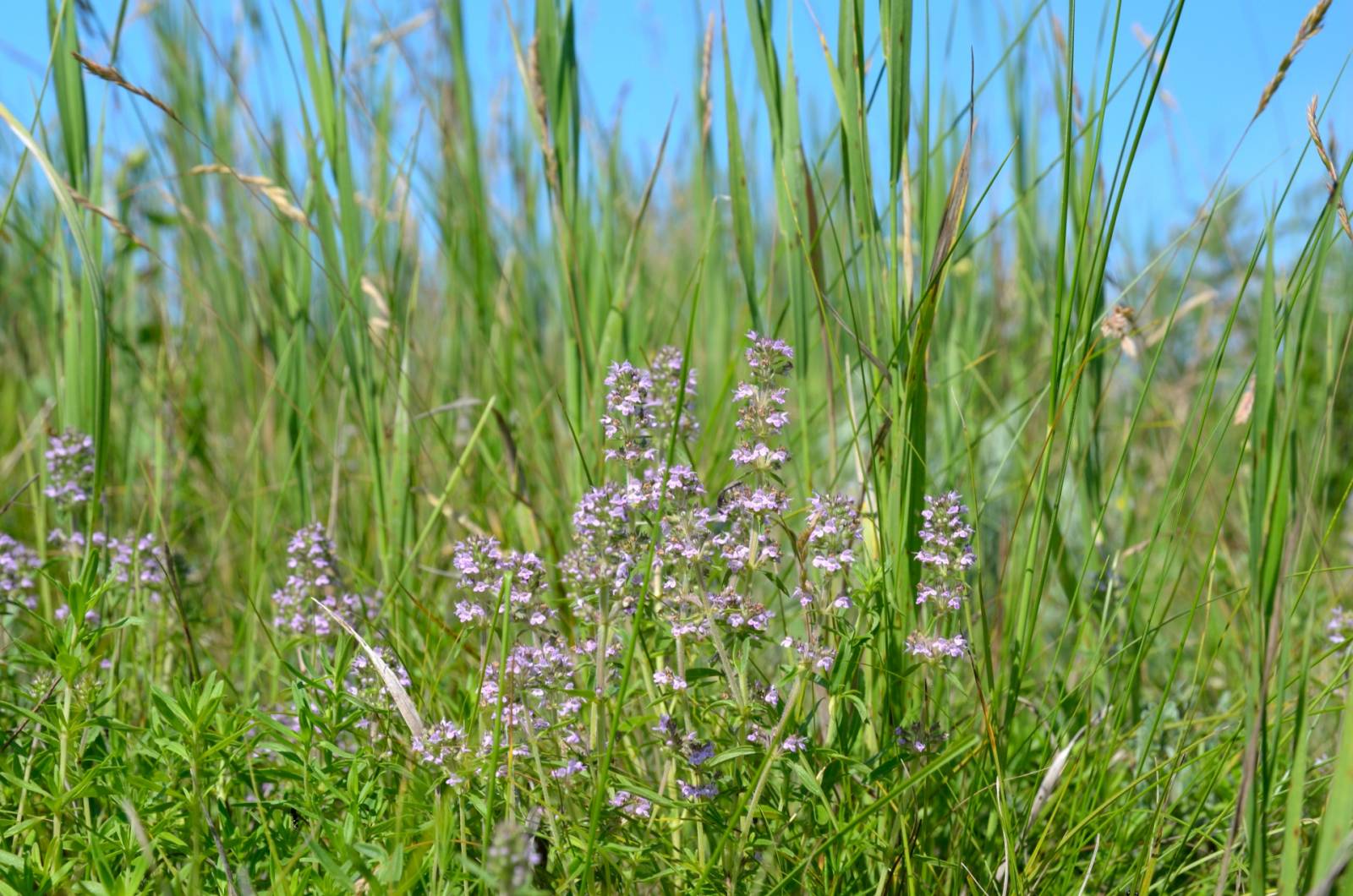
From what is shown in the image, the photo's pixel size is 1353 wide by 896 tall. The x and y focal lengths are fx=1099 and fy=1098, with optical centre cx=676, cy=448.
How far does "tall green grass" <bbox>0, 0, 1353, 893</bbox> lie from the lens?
143 cm

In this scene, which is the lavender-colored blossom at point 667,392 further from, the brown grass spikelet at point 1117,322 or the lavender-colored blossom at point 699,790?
the brown grass spikelet at point 1117,322

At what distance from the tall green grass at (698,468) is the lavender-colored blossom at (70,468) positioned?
0.41 feet

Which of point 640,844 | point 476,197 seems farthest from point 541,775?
point 476,197

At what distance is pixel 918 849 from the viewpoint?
158cm

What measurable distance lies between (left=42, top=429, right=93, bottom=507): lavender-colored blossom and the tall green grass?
0.41 feet

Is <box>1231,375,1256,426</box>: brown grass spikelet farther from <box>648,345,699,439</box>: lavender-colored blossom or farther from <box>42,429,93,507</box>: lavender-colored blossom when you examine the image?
<box>42,429,93,507</box>: lavender-colored blossom

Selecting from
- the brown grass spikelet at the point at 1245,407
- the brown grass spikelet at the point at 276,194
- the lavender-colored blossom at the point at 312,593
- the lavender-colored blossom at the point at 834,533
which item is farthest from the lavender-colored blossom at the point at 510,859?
the brown grass spikelet at the point at 276,194

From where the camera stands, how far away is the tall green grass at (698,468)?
1429mm

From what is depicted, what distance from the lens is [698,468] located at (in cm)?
250

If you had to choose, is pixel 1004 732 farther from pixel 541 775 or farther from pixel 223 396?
pixel 223 396

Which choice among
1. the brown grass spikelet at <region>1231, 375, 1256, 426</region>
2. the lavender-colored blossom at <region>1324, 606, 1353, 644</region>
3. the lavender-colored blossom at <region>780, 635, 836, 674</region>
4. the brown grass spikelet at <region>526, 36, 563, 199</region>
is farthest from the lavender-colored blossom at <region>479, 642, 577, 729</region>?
the lavender-colored blossom at <region>1324, 606, 1353, 644</region>

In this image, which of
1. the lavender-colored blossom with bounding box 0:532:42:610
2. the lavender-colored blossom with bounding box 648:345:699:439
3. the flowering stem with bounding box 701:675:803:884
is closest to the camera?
the flowering stem with bounding box 701:675:803:884

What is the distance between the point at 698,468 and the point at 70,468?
129 cm

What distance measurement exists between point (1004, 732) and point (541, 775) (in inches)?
29.5
